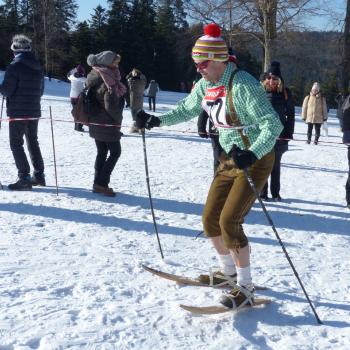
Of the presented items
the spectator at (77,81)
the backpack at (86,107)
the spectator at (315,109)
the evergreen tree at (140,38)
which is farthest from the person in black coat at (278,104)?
the evergreen tree at (140,38)

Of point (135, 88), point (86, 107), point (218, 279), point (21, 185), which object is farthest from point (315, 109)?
point (218, 279)

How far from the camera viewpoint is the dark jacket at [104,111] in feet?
22.4

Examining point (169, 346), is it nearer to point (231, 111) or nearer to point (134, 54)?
point (231, 111)

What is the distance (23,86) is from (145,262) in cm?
337

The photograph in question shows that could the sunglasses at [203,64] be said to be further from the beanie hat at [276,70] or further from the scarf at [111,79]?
the beanie hat at [276,70]

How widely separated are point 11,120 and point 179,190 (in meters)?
2.64

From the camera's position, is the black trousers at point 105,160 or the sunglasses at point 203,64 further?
the black trousers at point 105,160

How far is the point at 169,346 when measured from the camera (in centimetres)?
329

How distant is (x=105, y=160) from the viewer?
7.16m

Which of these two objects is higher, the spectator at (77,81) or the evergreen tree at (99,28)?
the evergreen tree at (99,28)

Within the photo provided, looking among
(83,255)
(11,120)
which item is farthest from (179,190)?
(83,255)

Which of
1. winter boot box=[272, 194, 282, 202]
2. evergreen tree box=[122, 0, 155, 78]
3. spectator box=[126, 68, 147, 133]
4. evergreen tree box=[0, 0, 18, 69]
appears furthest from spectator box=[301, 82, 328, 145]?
evergreen tree box=[122, 0, 155, 78]

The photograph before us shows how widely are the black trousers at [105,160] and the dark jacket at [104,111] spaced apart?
0.11 metres

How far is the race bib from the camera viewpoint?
3771 millimetres
